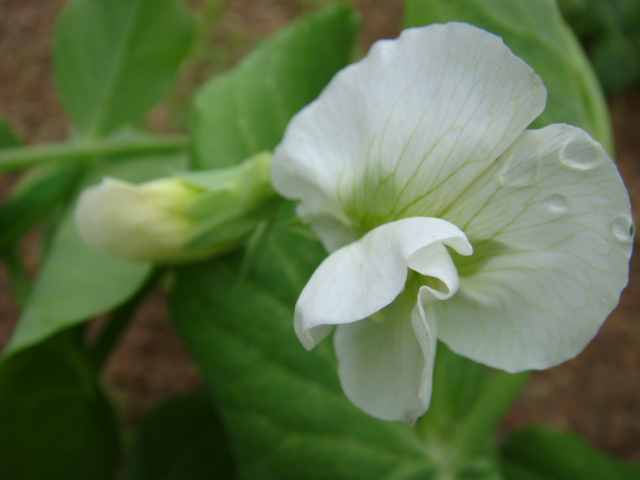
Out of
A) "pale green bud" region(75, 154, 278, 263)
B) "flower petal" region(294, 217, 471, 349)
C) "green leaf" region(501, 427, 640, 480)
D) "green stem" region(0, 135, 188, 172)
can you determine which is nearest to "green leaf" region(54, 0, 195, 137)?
"green stem" region(0, 135, 188, 172)

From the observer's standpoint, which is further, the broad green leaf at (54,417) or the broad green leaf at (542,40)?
the broad green leaf at (54,417)

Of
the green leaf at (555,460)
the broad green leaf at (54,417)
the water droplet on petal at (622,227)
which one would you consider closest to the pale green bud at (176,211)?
the broad green leaf at (54,417)

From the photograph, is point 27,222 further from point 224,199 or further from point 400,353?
point 400,353

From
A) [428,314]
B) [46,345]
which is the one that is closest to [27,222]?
[46,345]

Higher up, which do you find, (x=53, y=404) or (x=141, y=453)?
(x=53, y=404)

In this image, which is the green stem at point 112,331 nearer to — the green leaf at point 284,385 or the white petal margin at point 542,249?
the green leaf at point 284,385

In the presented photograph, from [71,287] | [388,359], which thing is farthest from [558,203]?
[71,287]

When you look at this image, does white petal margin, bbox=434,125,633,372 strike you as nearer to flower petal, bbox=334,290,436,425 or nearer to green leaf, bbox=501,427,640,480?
flower petal, bbox=334,290,436,425

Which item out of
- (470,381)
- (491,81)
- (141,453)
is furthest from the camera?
(141,453)
